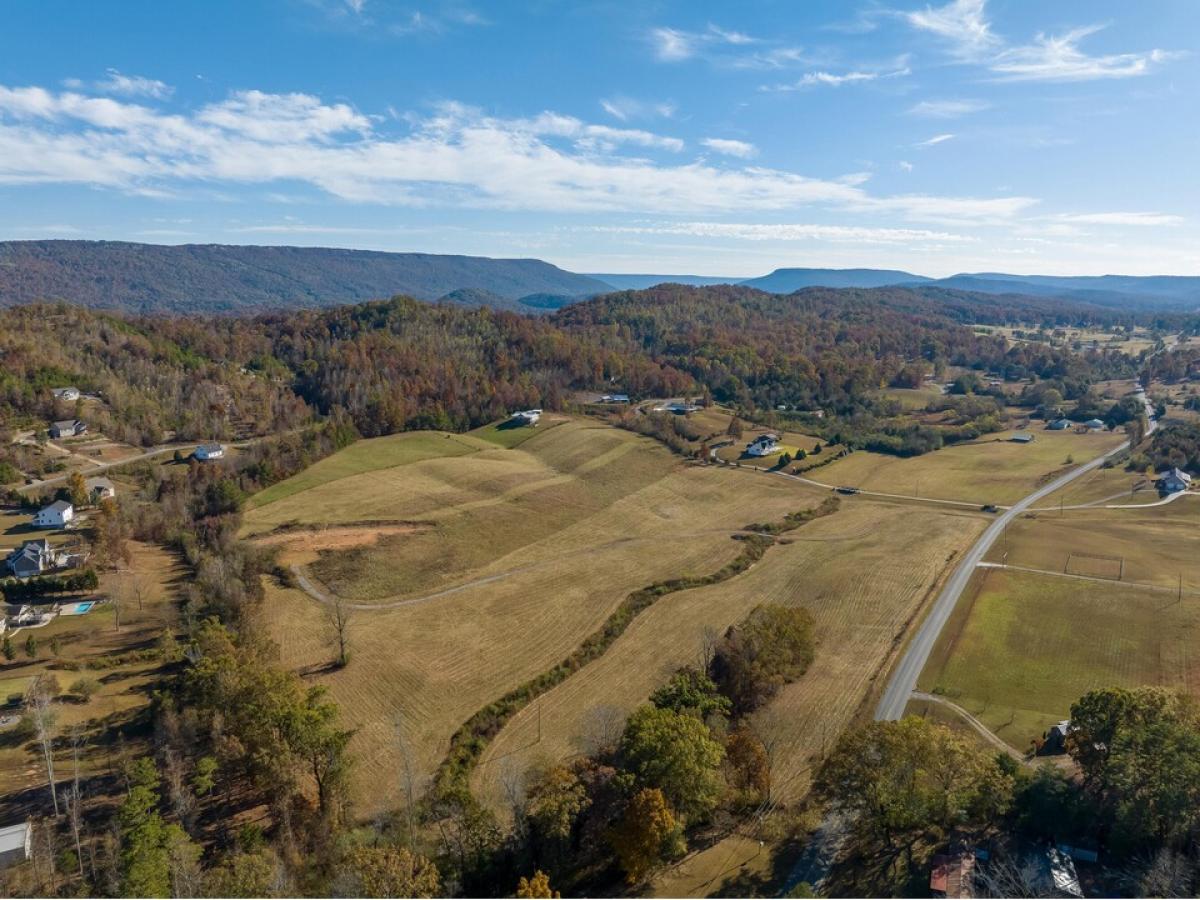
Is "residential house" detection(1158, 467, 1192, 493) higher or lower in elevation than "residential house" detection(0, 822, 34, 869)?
higher

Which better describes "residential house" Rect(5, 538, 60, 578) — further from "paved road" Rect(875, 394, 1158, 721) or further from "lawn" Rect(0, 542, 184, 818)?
"paved road" Rect(875, 394, 1158, 721)

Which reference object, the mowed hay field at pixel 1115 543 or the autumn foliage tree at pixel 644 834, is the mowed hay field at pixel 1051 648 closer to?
the mowed hay field at pixel 1115 543

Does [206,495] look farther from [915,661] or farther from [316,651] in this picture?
[915,661]

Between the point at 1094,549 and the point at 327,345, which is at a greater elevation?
the point at 327,345

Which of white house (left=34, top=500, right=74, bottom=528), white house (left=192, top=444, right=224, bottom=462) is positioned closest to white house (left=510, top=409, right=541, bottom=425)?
white house (left=192, top=444, right=224, bottom=462)

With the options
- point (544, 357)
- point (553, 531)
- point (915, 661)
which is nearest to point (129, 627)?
point (553, 531)

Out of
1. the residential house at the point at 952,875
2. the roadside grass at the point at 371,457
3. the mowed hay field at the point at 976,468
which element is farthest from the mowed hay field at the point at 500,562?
the residential house at the point at 952,875
